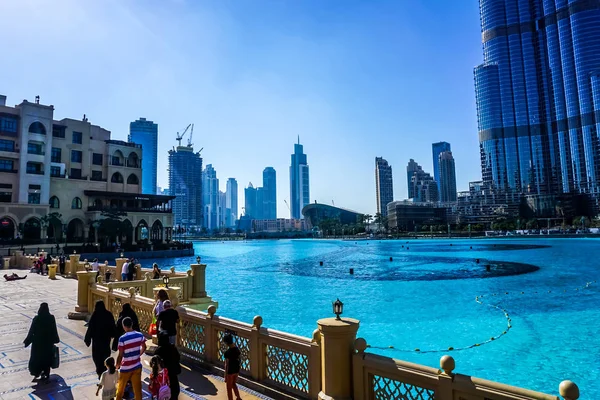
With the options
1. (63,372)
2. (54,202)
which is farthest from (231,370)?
(54,202)

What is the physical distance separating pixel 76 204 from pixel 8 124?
15.5 meters

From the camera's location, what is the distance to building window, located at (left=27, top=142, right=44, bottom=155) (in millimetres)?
59675

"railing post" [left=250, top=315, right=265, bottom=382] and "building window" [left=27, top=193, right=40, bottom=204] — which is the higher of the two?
"building window" [left=27, top=193, right=40, bottom=204]

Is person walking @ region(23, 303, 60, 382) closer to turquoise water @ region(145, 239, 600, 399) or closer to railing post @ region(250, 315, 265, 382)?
railing post @ region(250, 315, 265, 382)

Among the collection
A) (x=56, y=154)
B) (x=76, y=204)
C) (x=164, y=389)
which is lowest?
(x=164, y=389)

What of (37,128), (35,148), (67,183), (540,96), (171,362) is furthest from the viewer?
(540,96)

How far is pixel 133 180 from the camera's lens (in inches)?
2943

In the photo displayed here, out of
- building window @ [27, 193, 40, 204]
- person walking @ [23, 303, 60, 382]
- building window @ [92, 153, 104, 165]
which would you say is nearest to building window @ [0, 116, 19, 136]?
building window @ [27, 193, 40, 204]

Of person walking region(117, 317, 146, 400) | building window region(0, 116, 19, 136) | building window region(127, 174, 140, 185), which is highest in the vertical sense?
building window region(0, 116, 19, 136)

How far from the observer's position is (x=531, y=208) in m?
153

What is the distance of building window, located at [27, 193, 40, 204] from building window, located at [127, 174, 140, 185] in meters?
16.4

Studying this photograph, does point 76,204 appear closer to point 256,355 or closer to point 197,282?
point 197,282

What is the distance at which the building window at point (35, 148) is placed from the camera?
59.7 m

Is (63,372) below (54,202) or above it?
below
